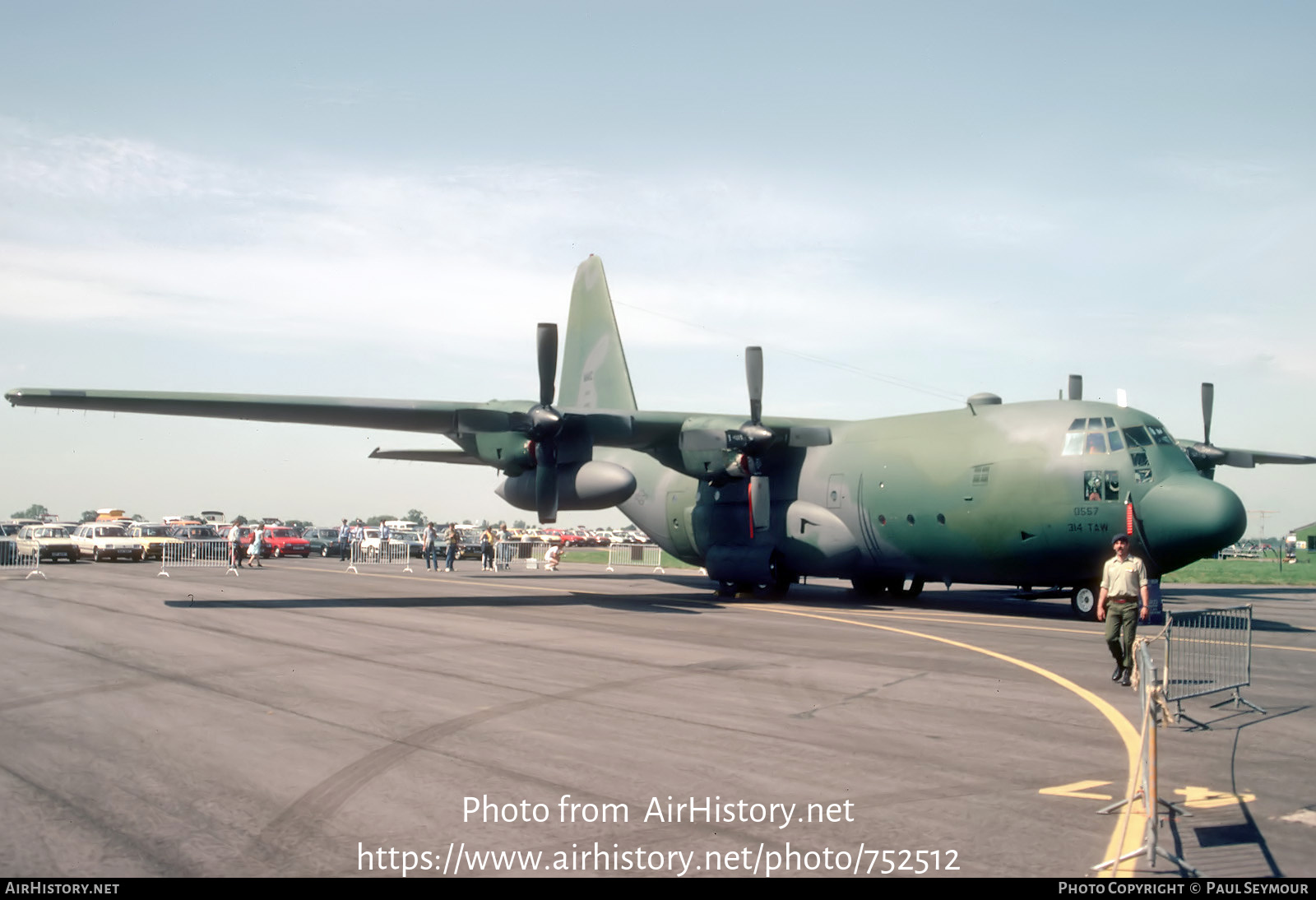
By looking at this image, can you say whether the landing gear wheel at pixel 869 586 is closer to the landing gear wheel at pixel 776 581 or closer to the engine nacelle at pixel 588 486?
the landing gear wheel at pixel 776 581

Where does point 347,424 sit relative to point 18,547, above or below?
above

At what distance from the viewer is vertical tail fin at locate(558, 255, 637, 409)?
32031 mm

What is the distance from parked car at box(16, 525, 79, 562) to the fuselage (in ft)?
105

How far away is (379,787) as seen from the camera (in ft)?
22.4

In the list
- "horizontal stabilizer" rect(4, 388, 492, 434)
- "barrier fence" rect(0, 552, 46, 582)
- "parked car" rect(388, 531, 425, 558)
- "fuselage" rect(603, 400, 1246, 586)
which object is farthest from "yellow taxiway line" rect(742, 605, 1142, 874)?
"barrier fence" rect(0, 552, 46, 582)

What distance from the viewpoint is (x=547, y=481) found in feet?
77.0

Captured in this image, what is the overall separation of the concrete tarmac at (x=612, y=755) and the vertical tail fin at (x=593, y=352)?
16.0 m

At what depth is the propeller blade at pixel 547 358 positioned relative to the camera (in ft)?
73.5

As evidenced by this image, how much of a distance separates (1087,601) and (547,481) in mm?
12355

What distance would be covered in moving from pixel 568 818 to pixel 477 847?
27.7 inches

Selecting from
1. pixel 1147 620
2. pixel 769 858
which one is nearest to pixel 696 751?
pixel 769 858

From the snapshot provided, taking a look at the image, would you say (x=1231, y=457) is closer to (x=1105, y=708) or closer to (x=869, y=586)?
(x=869, y=586)

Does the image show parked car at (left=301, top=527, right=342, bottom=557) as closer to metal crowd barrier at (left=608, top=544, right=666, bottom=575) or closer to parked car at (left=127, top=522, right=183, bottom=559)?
parked car at (left=127, top=522, right=183, bottom=559)

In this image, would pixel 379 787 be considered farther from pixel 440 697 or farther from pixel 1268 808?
pixel 1268 808
